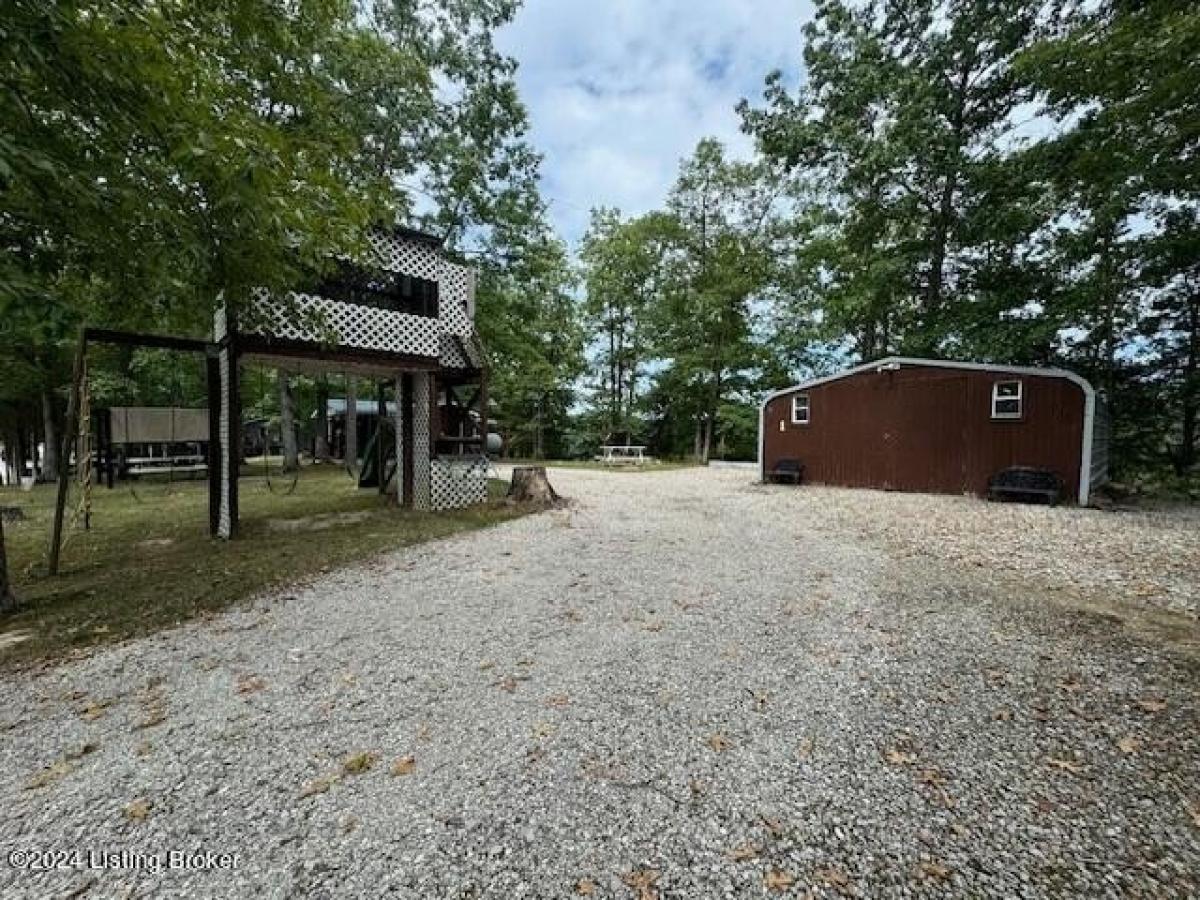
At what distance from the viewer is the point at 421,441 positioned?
9.20 metres

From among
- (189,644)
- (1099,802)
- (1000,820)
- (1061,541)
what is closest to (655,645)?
(1000,820)

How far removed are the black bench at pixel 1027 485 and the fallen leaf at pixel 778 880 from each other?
1125 cm

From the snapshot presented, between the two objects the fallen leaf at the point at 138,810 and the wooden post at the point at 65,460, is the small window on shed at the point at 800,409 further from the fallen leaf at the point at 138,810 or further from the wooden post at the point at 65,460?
the fallen leaf at the point at 138,810

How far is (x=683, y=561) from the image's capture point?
5.67m

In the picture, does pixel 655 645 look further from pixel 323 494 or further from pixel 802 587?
pixel 323 494

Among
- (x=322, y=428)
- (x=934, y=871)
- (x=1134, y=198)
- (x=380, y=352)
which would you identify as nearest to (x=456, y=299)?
(x=380, y=352)

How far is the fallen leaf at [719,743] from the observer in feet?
7.68

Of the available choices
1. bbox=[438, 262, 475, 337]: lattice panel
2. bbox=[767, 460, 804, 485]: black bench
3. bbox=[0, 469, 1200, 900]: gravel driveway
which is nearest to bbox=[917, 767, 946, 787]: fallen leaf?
bbox=[0, 469, 1200, 900]: gravel driveway

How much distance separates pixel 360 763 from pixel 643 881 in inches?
52.3

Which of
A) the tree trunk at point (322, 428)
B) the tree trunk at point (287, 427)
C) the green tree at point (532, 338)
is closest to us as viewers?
the green tree at point (532, 338)

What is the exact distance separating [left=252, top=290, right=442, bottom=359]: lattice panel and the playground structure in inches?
0.6

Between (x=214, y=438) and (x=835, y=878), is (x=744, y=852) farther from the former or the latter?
(x=214, y=438)

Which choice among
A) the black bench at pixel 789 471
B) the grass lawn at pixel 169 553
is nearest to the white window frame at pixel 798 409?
the black bench at pixel 789 471

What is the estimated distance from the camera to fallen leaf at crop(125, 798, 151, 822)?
6.24 ft
